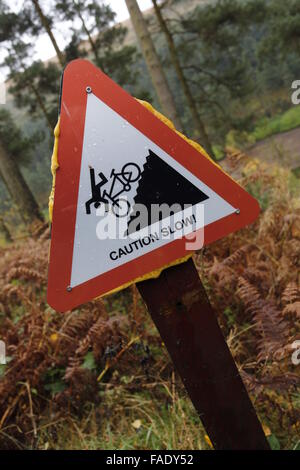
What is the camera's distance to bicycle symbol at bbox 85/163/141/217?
45.7 inches

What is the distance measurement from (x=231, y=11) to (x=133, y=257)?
12904 millimetres

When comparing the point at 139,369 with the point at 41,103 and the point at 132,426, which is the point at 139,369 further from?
the point at 41,103

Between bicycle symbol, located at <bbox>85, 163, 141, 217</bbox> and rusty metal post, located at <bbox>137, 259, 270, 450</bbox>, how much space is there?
25cm

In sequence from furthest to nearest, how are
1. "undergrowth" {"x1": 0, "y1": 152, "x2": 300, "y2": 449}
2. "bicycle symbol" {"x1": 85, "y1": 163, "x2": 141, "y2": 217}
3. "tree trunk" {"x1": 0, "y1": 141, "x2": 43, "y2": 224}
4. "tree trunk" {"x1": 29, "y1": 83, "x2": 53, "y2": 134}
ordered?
"tree trunk" {"x1": 29, "y1": 83, "x2": 53, "y2": 134} < "tree trunk" {"x1": 0, "y1": 141, "x2": 43, "y2": 224} < "undergrowth" {"x1": 0, "y1": 152, "x2": 300, "y2": 449} < "bicycle symbol" {"x1": 85, "y1": 163, "x2": 141, "y2": 217}

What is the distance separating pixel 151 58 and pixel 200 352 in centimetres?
677

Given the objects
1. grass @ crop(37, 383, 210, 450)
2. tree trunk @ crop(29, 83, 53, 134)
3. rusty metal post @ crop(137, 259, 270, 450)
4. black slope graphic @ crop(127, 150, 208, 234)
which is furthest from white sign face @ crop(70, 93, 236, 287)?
tree trunk @ crop(29, 83, 53, 134)

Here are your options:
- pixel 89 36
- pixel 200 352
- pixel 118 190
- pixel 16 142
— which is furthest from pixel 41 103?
pixel 200 352

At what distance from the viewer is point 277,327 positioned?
1943mm

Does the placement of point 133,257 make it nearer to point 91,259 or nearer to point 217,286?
point 91,259

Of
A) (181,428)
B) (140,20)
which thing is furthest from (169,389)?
(140,20)

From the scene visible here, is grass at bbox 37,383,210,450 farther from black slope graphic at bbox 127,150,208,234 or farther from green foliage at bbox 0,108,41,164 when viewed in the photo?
green foliage at bbox 0,108,41,164

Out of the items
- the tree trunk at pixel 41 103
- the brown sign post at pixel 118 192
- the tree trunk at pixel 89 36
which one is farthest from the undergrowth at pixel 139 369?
the tree trunk at pixel 89 36

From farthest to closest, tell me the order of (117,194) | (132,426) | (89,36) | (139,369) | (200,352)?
(89,36)
(139,369)
(132,426)
(200,352)
(117,194)

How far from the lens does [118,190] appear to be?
3.81 ft
